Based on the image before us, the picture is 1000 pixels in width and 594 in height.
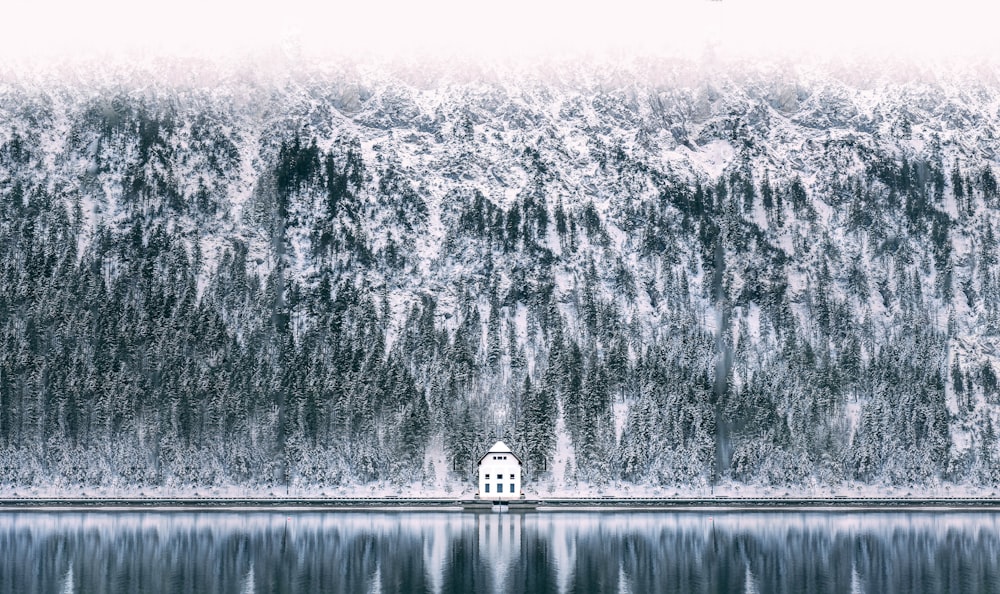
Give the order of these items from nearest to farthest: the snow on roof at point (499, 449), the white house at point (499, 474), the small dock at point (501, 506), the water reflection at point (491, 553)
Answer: the water reflection at point (491, 553) → the small dock at point (501, 506) → the white house at point (499, 474) → the snow on roof at point (499, 449)

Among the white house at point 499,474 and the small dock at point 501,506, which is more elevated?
the white house at point 499,474

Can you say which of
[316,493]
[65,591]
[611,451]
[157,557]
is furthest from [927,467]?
[65,591]

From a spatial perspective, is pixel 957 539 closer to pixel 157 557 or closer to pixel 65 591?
pixel 157 557

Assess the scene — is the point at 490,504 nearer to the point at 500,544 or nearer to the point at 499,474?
the point at 499,474

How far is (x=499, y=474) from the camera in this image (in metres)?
183

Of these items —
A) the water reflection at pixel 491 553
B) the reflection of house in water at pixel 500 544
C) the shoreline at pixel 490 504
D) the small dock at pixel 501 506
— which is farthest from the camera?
the small dock at pixel 501 506

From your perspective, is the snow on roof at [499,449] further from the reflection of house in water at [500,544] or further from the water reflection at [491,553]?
the water reflection at [491,553]

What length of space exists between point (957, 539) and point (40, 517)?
107m

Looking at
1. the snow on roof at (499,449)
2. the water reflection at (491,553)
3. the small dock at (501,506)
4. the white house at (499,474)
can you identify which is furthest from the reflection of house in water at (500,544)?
the snow on roof at (499,449)

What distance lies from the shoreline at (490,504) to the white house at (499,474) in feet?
8.58

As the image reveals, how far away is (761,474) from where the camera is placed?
7844 inches

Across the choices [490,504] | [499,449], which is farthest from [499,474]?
[490,504]

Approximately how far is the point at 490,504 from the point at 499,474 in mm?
5106

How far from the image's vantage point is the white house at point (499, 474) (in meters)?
183
